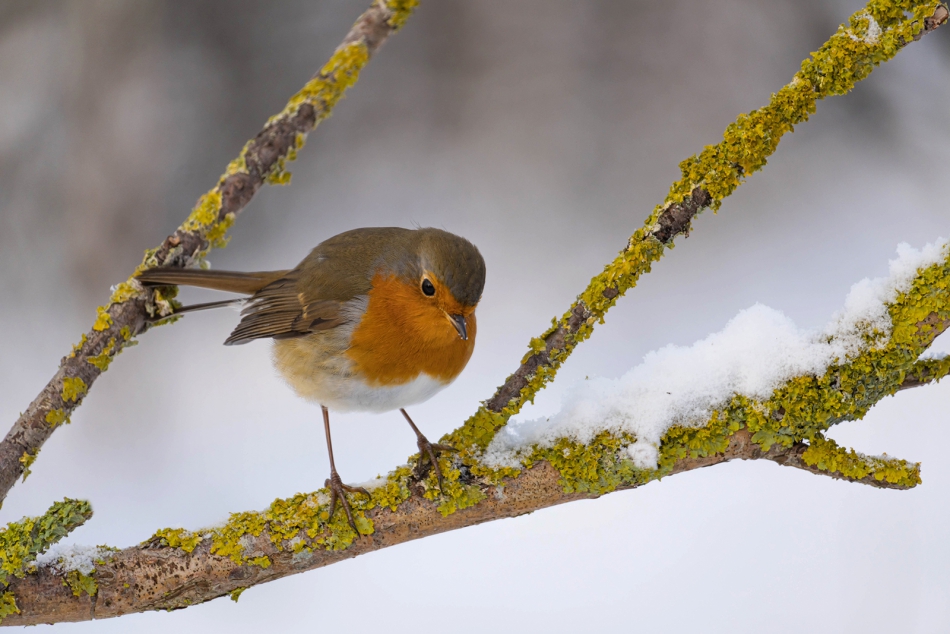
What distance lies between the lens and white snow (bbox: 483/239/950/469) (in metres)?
1.71

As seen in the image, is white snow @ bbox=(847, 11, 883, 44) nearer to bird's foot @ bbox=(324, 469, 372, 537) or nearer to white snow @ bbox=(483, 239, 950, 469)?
white snow @ bbox=(483, 239, 950, 469)

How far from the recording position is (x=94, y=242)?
3.90 m

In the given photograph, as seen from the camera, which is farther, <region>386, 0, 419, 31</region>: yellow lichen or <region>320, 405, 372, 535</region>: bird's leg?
<region>386, 0, 419, 31</region>: yellow lichen

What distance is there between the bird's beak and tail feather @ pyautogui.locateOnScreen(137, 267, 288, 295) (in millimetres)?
717

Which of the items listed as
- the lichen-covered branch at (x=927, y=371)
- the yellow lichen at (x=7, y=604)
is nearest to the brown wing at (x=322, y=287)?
the yellow lichen at (x=7, y=604)

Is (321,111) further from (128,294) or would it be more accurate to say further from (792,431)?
(792,431)

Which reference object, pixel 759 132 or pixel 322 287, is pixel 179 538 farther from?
pixel 759 132

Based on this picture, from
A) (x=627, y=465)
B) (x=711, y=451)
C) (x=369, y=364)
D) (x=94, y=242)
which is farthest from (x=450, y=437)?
(x=94, y=242)

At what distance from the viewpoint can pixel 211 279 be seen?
224 centimetres

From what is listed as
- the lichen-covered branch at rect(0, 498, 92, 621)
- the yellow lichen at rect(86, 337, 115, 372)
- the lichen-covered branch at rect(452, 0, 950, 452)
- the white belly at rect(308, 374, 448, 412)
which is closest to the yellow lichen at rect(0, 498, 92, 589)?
the lichen-covered branch at rect(0, 498, 92, 621)

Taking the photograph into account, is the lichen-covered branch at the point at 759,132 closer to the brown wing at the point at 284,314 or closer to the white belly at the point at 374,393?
the white belly at the point at 374,393

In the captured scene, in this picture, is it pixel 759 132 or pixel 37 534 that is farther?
pixel 37 534

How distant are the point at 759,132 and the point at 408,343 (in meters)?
1.03

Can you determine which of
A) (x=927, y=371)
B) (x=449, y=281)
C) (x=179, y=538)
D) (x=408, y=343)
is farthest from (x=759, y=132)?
(x=179, y=538)
